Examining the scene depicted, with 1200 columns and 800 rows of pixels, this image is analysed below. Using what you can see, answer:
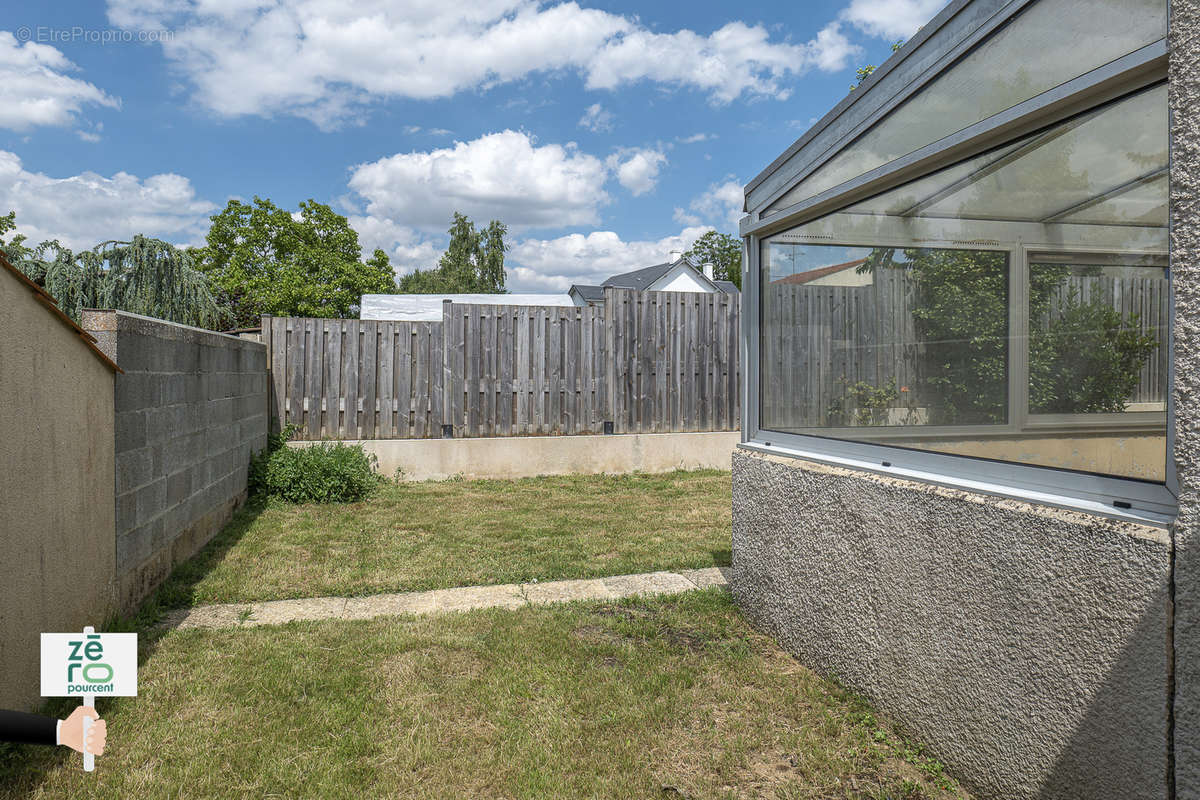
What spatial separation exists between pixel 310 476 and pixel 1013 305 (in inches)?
275

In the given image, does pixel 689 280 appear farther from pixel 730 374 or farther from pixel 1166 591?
pixel 1166 591

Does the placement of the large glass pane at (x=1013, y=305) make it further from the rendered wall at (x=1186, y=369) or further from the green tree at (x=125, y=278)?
the green tree at (x=125, y=278)

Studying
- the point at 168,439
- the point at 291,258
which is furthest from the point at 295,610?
the point at 291,258

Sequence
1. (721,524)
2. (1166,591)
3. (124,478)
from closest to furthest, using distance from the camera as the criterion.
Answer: (1166,591) → (124,478) → (721,524)

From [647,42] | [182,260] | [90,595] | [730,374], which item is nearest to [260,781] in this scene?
[90,595]

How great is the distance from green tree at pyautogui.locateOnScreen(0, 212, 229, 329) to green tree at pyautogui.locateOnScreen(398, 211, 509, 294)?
4098 cm

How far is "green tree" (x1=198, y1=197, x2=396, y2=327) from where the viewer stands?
39281 mm

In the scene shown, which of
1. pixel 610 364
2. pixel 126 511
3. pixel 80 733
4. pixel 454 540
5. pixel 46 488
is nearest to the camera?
pixel 80 733

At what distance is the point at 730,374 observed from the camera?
32.4 ft

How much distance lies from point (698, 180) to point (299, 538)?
19.3 metres

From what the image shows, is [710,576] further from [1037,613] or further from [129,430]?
[129,430]

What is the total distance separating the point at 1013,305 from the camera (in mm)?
2439

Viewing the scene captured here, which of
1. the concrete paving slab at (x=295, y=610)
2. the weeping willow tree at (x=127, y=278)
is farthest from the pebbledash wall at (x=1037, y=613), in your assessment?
the weeping willow tree at (x=127, y=278)

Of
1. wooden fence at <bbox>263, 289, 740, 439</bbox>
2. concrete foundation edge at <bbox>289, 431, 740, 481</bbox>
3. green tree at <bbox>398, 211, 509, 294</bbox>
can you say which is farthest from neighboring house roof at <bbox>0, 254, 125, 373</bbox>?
green tree at <bbox>398, 211, 509, 294</bbox>
